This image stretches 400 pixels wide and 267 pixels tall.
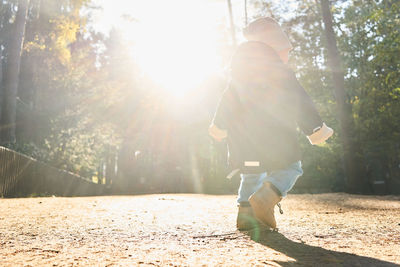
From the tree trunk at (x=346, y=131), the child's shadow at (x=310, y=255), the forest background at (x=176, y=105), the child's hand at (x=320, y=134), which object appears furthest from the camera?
the forest background at (x=176, y=105)

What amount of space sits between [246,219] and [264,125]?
0.75 metres

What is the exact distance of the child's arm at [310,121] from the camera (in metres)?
3.05

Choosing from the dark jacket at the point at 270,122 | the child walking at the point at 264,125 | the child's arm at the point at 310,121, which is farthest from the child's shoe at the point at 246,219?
the child's arm at the point at 310,121

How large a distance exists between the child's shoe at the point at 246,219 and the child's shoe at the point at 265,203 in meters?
0.21

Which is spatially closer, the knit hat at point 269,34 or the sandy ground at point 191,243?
the sandy ground at point 191,243

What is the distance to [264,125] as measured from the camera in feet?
10.1

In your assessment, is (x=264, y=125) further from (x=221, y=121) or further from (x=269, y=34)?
(x=269, y=34)

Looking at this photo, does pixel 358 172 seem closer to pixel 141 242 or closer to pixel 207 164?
pixel 207 164

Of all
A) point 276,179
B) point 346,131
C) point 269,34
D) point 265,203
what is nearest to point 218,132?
point 276,179

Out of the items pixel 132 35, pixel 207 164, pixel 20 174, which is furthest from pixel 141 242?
pixel 132 35

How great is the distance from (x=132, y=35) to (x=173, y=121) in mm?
9140

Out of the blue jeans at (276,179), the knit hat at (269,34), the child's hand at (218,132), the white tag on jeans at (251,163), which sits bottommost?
the blue jeans at (276,179)

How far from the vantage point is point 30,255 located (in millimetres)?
2121

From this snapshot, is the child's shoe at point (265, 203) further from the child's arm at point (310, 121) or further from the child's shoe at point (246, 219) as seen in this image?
the child's arm at point (310, 121)
